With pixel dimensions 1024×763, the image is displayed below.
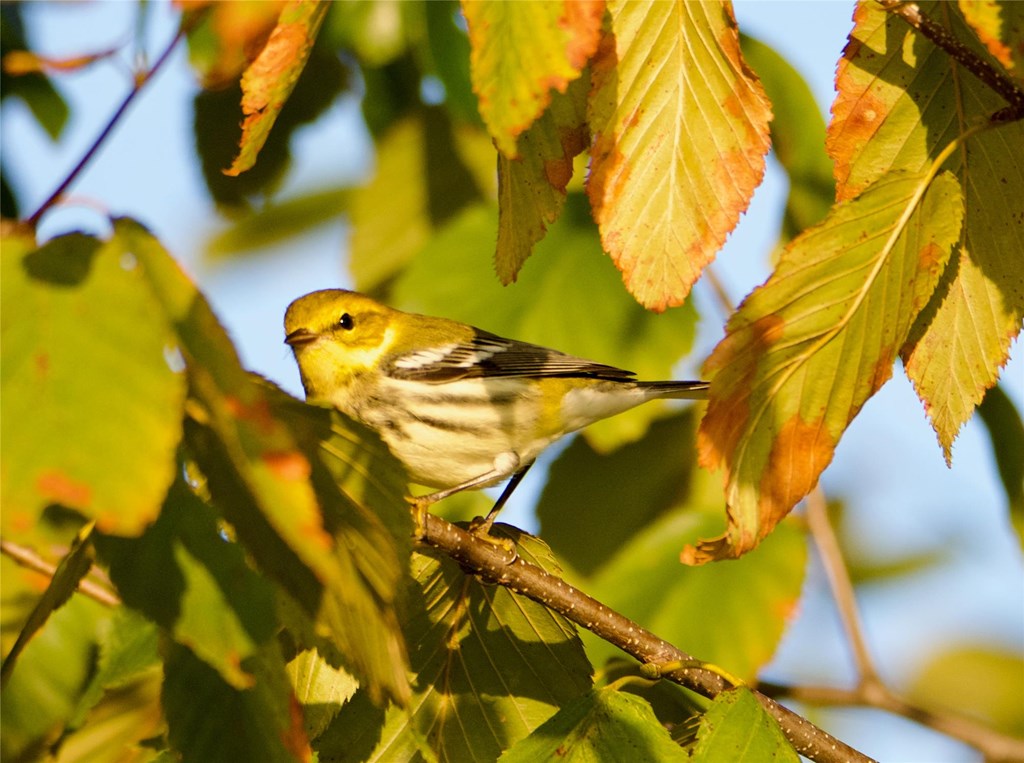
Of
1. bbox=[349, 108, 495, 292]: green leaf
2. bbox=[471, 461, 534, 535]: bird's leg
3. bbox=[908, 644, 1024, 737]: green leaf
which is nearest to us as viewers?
bbox=[471, 461, 534, 535]: bird's leg

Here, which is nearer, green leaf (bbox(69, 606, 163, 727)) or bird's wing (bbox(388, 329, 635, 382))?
green leaf (bbox(69, 606, 163, 727))

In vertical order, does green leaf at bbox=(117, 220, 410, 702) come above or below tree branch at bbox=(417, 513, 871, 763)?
above

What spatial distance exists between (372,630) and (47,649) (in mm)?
1451

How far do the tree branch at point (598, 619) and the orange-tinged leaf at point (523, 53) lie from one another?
2.31 feet

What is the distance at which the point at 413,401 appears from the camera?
2.92 m

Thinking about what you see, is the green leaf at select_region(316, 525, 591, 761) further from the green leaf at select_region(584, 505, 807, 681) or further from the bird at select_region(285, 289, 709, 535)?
the bird at select_region(285, 289, 709, 535)

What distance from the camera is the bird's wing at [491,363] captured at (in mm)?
2887

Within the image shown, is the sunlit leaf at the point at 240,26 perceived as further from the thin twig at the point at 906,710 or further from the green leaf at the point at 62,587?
the thin twig at the point at 906,710

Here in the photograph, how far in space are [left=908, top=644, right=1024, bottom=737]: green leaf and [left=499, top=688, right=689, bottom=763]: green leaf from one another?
303 cm

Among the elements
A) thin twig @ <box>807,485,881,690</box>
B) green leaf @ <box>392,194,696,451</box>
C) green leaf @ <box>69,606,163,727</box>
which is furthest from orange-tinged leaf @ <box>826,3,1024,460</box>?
green leaf @ <box>392,194,696,451</box>

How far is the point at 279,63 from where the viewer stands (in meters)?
1.30

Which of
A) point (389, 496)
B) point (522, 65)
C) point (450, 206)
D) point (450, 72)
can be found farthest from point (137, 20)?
point (450, 206)

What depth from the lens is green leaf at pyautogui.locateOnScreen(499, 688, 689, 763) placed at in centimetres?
136

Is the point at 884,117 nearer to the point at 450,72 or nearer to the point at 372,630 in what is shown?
the point at 372,630
